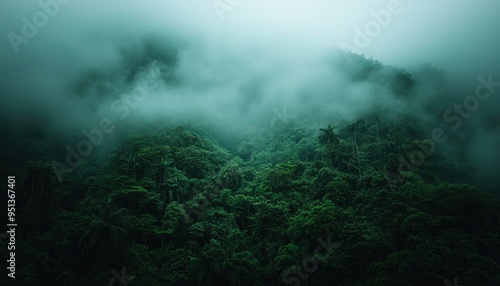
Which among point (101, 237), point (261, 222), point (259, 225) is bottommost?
point (259, 225)

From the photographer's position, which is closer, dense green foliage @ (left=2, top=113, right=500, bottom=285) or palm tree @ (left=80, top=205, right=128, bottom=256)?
dense green foliage @ (left=2, top=113, right=500, bottom=285)

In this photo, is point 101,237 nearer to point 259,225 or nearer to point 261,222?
point 259,225

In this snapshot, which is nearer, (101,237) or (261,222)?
(101,237)

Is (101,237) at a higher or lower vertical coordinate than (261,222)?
higher

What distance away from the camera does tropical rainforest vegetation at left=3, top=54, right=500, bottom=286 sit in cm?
2700

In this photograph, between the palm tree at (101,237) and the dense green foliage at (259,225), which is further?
the palm tree at (101,237)

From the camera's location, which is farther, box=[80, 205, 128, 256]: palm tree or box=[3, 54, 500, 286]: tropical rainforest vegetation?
box=[80, 205, 128, 256]: palm tree

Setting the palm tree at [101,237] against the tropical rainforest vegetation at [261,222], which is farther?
the palm tree at [101,237]

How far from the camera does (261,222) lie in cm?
3697

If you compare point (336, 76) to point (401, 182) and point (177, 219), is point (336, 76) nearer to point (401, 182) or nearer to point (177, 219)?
point (401, 182)

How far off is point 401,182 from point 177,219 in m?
29.9

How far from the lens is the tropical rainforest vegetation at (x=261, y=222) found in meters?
27.0

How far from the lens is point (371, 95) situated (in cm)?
7819

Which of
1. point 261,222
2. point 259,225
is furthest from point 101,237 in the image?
point 261,222
